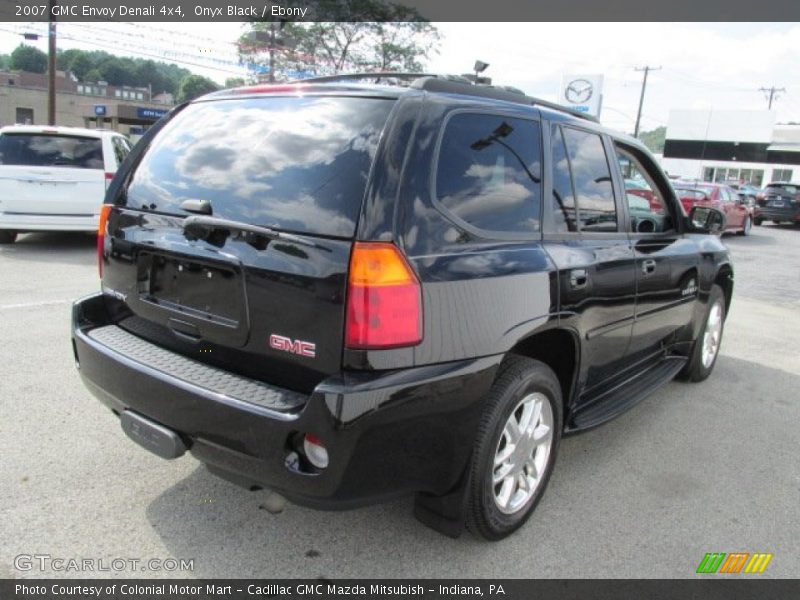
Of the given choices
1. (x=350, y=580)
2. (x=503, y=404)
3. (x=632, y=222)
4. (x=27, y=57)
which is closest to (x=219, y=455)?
(x=350, y=580)

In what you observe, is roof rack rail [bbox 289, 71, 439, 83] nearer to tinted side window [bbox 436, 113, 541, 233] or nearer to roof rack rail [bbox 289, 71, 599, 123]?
roof rack rail [bbox 289, 71, 599, 123]

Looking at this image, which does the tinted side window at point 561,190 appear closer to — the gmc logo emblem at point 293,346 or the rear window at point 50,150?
the gmc logo emblem at point 293,346

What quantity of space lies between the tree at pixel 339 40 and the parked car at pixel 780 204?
62.2 feet

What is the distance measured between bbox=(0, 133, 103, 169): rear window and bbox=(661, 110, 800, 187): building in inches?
2223

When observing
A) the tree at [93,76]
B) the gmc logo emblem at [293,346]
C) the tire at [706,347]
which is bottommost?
the tire at [706,347]

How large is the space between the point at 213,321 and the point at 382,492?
93cm

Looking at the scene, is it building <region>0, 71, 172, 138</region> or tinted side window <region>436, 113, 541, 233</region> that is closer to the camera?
tinted side window <region>436, 113, 541, 233</region>

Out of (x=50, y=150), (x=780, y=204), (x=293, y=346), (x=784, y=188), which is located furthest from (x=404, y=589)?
(x=784, y=188)

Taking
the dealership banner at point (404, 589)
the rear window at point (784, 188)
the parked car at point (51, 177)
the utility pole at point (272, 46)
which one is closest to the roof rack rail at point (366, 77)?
the dealership banner at point (404, 589)

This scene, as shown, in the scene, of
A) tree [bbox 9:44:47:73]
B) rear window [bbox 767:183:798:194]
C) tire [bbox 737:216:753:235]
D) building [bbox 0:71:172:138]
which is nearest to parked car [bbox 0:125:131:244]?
tire [bbox 737:216:753:235]

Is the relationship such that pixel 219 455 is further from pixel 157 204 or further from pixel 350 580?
pixel 157 204

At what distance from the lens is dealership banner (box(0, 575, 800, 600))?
227cm

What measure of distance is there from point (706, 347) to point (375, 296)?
3.83 meters

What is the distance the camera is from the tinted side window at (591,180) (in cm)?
313
